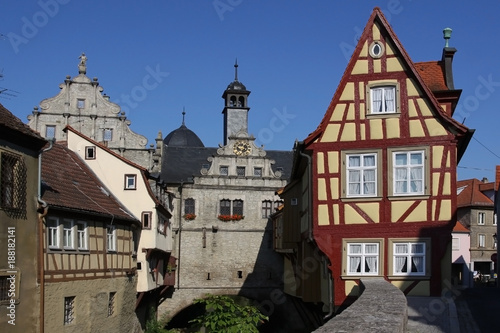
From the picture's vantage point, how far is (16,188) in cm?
1814

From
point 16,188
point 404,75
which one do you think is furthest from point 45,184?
point 404,75

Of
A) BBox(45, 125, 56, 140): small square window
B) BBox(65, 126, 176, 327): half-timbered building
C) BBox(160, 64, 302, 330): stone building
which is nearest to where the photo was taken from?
BBox(65, 126, 176, 327): half-timbered building

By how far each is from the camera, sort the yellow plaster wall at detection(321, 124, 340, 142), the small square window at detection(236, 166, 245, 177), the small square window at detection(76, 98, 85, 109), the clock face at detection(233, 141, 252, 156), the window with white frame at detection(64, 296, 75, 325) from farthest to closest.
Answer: the small square window at detection(236, 166, 245, 177)
the clock face at detection(233, 141, 252, 156)
the small square window at detection(76, 98, 85, 109)
the window with white frame at detection(64, 296, 75, 325)
the yellow plaster wall at detection(321, 124, 340, 142)

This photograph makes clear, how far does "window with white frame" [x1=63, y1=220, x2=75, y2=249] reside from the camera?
69.6ft

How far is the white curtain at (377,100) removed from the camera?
19.1 metres

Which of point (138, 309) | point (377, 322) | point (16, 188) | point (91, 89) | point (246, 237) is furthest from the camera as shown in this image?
point (246, 237)

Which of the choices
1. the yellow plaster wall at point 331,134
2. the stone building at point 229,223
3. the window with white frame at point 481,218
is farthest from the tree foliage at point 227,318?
the window with white frame at point 481,218

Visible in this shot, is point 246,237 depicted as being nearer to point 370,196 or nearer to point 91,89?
point 91,89

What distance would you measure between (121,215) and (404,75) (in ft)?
41.5

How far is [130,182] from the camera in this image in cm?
3002

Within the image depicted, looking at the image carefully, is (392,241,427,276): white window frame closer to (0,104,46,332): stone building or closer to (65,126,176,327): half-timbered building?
(0,104,46,332): stone building

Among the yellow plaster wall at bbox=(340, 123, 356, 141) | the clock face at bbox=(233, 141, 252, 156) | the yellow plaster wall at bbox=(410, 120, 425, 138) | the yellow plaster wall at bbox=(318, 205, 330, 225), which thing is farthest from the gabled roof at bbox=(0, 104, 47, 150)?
the clock face at bbox=(233, 141, 252, 156)

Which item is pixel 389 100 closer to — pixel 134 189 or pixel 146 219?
pixel 134 189

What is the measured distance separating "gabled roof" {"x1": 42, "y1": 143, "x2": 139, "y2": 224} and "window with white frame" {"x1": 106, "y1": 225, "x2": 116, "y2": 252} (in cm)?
47
